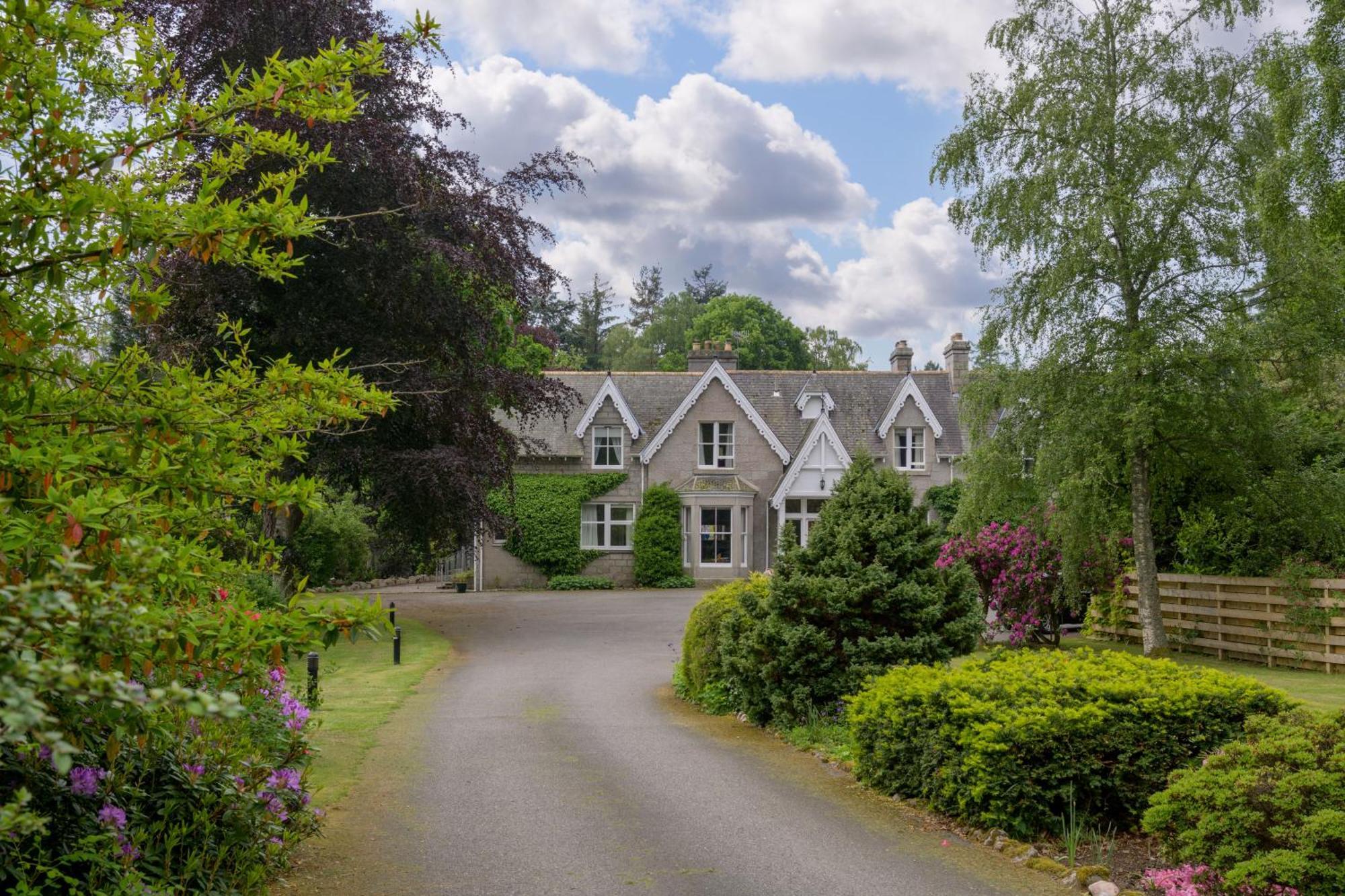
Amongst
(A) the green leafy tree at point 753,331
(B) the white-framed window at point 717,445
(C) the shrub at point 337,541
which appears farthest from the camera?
(A) the green leafy tree at point 753,331

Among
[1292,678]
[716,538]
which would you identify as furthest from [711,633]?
[716,538]

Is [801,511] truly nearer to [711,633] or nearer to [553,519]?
[553,519]

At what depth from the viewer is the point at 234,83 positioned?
4.43 meters

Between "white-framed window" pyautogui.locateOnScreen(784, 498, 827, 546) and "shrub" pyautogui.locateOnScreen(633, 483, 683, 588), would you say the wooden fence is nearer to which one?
"white-framed window" pyautogui.locateOnScreen(784, 498, 827, 546)

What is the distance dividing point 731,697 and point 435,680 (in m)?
5.64

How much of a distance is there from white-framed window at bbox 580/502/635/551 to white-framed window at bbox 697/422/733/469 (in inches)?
138

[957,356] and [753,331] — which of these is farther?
[753,331]

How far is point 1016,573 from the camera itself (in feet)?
64.3

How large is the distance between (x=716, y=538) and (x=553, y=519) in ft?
20.3

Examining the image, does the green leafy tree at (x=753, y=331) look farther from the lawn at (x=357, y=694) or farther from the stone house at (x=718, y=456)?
the lawn at (x=357, y=694)

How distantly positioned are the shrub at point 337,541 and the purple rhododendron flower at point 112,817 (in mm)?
27725

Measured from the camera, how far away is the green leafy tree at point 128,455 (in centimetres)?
321

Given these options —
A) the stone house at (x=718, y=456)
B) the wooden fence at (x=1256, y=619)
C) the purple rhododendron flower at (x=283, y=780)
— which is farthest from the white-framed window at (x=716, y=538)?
the purple rhododendron flower at (x=283, y=780)

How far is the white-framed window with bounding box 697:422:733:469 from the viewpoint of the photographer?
4138 cm
